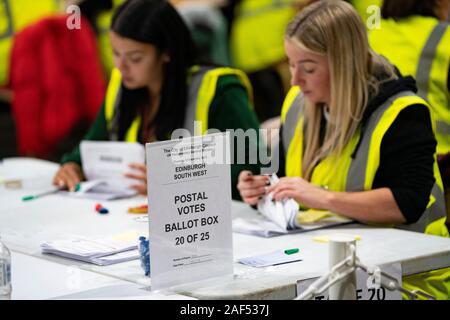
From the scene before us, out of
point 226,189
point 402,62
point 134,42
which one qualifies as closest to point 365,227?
point 226,189

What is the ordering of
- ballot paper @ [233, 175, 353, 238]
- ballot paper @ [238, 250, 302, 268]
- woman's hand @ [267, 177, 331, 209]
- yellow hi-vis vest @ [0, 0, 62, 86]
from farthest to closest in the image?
1. yellow hi-vis vest @ [0, 0, 62, 86]
2. woman's hand @ [267, 177, 331, 209]
3. ballot paper @ [233, 175, 353, 238]
4. ballot paper @ [238, 250, 302, 268]

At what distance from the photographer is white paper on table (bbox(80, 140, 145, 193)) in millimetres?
3473

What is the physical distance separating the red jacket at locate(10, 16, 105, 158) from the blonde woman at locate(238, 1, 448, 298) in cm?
251

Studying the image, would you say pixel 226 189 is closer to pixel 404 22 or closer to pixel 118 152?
pixel 118 152

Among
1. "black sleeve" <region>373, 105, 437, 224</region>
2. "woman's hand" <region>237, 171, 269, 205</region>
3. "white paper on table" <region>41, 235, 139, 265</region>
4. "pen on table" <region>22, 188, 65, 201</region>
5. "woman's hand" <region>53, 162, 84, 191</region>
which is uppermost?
"black sleeve" <region>373, 105, 437, 224</region>

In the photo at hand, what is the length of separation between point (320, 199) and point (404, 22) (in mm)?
950

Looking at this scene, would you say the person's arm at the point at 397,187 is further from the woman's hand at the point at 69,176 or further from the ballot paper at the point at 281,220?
the woman's hand at the point at 69,176

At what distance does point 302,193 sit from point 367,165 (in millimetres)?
207

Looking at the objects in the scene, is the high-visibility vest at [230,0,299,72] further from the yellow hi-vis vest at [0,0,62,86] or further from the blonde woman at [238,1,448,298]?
the blonde woman at [238,1,448,298]

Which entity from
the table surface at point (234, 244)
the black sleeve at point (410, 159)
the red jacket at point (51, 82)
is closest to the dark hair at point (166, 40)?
the table surface at point (234, 244)

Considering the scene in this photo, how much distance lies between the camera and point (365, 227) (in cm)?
290

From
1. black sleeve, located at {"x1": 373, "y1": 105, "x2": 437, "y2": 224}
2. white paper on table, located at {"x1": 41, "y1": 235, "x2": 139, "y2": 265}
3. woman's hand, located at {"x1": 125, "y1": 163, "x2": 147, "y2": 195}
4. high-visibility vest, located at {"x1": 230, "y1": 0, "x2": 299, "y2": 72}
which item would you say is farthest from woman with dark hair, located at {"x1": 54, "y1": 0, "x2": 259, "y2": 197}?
high-visibility vest, located at {"x1": 230, "y1": 0, "x2": 299, "y2": 72}

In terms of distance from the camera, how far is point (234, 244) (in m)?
2.70

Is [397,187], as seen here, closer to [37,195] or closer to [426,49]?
[426,49]
